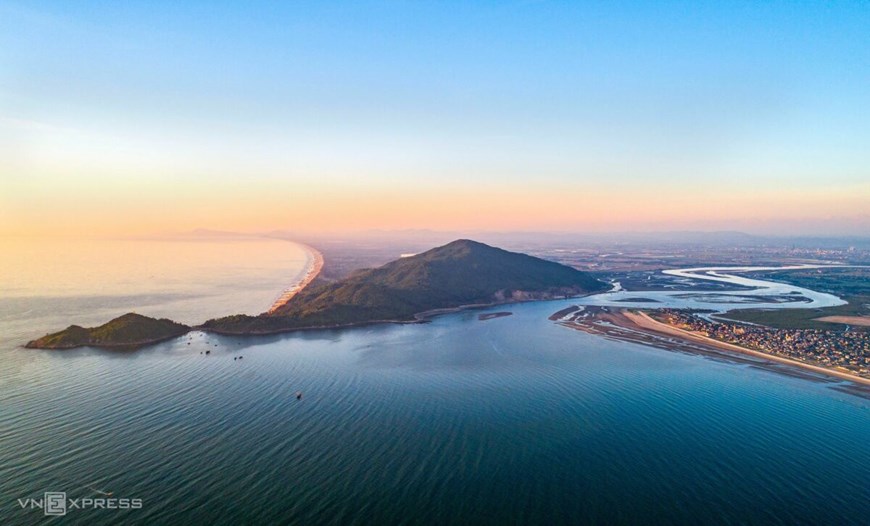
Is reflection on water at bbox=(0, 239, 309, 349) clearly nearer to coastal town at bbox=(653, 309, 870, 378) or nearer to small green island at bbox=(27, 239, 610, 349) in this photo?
small green island at bbox=(27, 239, 610, 349)

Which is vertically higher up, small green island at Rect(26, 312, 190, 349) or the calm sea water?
small green island at Rect(26, 312, 190, 349)

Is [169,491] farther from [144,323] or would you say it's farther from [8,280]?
[8,280]

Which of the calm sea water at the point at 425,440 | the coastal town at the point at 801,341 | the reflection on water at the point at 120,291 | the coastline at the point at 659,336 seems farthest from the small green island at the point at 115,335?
the coastal town at the point at 801,341

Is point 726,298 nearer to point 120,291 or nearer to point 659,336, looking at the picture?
point 659,336

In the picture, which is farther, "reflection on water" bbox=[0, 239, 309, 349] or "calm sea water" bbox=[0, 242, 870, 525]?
"reflection on water" bbox=[0, 239, 309, 349]

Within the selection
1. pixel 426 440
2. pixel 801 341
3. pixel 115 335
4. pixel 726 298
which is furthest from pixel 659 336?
pixel 115 335

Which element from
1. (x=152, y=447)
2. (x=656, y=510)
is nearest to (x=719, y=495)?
(x=656, y=510)

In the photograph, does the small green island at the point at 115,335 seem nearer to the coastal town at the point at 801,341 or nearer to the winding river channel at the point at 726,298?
the coastal town at the point at 801,341

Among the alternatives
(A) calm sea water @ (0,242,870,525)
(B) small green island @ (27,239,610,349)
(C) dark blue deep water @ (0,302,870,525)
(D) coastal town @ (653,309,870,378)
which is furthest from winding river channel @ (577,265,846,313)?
(C) dark blue deep water @ (0,302,870,525)
